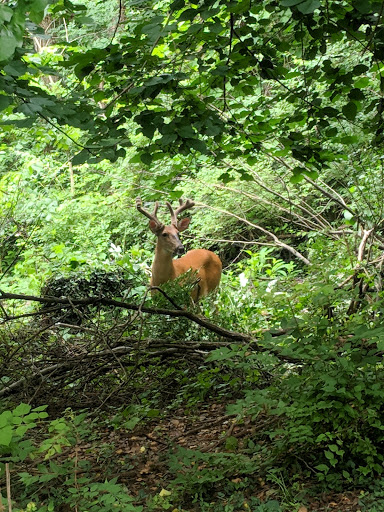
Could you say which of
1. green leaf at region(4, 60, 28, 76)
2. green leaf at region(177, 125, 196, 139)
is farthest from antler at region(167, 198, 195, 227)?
green leaf at region(4, 60, 28, 76)

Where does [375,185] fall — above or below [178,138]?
below

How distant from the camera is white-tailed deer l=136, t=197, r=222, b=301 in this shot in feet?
25.6

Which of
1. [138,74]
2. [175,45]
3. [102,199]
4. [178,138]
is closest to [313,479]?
[178,138]

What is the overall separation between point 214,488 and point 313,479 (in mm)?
473

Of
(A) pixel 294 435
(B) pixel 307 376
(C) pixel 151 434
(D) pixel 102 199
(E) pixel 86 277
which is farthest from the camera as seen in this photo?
(D) pixel 102 199

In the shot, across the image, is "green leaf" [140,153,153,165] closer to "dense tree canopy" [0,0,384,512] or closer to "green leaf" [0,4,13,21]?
A: "dense tree canopy" [0,0,384,512]

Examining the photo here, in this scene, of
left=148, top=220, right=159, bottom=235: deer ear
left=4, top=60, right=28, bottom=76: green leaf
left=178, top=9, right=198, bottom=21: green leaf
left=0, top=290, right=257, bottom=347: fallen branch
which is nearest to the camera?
left=4, top=60, right=28, bottom=76: green leaf

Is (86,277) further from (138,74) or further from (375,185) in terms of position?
(138,74)

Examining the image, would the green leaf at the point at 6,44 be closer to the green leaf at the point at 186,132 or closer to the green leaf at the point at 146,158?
the green leaf at the point at 186,132

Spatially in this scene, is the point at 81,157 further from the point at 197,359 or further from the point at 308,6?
the point at 197,359

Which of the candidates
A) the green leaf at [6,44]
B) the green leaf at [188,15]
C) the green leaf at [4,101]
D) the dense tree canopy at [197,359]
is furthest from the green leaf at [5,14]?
the green leaf at [188,15]

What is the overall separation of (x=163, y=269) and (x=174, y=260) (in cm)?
72

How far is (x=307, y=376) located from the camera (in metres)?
3.28

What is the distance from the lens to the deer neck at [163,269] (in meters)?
7.79
